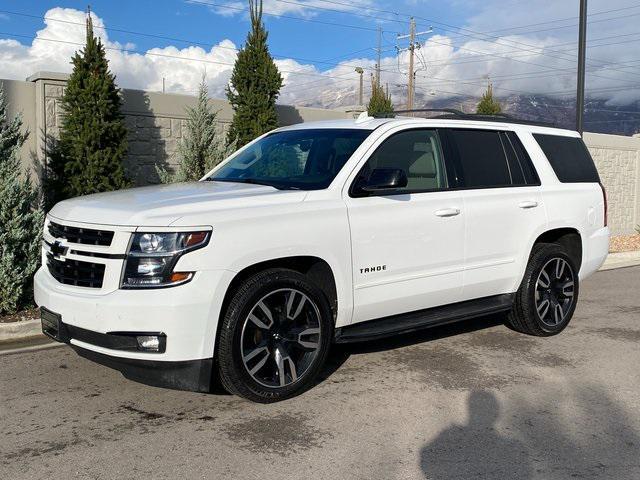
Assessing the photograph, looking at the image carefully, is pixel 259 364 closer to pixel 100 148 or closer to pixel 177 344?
pixel 177 344

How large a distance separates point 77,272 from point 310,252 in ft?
5.00

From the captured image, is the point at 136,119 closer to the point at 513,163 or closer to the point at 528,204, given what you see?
the point at 513,163

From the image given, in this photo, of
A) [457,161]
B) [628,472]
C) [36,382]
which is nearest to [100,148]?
[36,382]

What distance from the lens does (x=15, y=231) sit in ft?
23.2

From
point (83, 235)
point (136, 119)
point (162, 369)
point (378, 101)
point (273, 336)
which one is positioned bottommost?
point (162, 369)

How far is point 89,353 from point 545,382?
3.33m

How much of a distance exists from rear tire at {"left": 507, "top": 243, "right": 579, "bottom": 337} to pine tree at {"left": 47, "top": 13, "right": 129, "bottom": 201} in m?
5.72

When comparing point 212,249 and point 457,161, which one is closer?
point 212,249

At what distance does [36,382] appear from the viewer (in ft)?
17.0

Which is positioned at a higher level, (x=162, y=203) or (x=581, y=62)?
(x=581, y=62)

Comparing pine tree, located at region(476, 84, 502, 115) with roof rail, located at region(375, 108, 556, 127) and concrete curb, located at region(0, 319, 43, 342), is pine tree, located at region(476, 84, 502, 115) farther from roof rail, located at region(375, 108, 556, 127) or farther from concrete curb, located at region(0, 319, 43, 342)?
concrete curb, located at region(0, 319, 43, 342)

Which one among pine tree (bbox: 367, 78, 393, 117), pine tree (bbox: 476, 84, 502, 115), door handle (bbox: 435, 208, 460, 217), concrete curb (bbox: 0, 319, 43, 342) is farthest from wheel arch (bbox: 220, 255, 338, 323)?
pine tree (bbox: 476, 84, 502, 115)

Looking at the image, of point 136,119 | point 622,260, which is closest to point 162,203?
point 136,119

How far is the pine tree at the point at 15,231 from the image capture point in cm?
694
